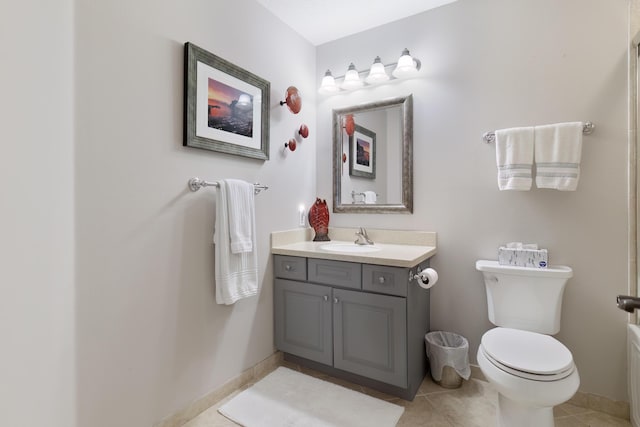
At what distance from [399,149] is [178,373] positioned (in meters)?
1.95

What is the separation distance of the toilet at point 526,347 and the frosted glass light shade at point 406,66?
1.35 metres

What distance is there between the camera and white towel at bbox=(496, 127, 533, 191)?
173 centimetres

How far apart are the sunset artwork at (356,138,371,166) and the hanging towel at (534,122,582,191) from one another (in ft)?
3.53

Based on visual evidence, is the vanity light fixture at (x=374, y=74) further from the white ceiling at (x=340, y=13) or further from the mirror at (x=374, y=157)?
the white ceiling at (x=340, y=13)

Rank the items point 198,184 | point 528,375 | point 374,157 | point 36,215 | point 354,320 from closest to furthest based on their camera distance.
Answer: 1. point 36,215
2. point 528,375
3. point 198,184
4. point 354,320
5. point 374,157

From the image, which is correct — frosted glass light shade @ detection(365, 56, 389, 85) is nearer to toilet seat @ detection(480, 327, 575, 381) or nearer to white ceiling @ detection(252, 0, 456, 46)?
white ceiling @ detection(252, 0, 456, 46)

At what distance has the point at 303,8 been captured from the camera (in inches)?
82.7

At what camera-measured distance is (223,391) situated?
1.79m

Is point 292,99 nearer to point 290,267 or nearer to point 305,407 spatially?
point 290,267

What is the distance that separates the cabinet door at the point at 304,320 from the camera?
6.41ft

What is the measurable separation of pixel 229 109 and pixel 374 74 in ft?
3.57

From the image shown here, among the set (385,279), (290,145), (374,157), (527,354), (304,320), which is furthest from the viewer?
(374,157)

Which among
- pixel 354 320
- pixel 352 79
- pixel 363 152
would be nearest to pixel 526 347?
pixel 354 320

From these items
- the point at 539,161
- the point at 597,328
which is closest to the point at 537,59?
the point at 539,161
